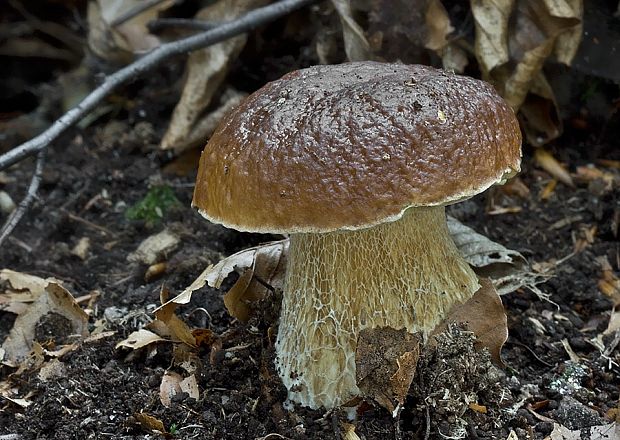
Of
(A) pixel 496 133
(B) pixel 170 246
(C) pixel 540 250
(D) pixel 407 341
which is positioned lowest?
(C) pixel 540 250

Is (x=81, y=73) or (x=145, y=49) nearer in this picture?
(x=145, y=49)

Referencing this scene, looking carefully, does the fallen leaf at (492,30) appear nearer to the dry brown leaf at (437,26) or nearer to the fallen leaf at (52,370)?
the dry brown leaf at (437,26)

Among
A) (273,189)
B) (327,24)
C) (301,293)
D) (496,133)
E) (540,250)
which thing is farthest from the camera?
(327,24)

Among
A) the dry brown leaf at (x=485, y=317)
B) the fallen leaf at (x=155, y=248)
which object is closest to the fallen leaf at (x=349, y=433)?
the dry brown leaf at (x=485, y=317)

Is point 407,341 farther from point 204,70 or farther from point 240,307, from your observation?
point 204,70

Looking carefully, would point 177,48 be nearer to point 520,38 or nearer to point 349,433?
point 520,38

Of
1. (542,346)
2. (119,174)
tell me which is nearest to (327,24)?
(119,174)
